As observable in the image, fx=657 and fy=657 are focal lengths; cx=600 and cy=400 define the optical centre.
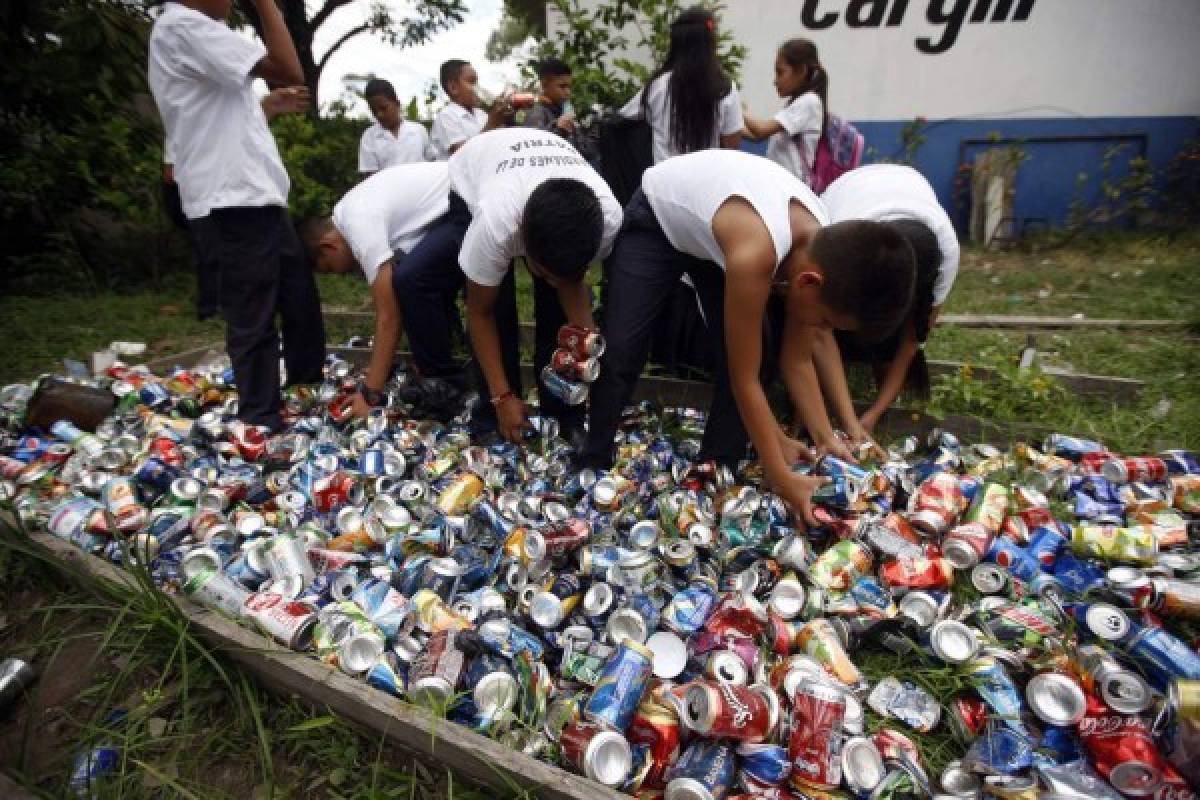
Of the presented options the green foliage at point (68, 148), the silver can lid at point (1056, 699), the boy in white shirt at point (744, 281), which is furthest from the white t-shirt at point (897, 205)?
the green foliage at point (68, 148)

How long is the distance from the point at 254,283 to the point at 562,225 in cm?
149

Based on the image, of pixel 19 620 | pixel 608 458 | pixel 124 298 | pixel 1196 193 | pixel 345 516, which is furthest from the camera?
pixel 1196 193

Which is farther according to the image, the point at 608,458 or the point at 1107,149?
the point at 1107,149

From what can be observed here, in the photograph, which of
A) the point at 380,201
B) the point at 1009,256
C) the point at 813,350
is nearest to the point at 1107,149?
the point at 1009,256

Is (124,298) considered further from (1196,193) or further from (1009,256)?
(1196,193)

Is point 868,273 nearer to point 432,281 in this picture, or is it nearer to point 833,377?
point 833,377

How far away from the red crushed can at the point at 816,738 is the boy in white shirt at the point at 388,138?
5.05m

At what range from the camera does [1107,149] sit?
676 centimetres

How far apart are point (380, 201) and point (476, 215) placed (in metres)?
0.85

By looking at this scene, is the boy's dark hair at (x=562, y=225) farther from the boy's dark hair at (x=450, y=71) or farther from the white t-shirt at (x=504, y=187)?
the boy's dark hair at (x=450, y=71)

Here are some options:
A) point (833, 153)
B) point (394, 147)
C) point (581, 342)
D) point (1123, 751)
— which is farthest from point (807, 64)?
point (394, 147)

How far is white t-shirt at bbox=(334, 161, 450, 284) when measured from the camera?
112 inches

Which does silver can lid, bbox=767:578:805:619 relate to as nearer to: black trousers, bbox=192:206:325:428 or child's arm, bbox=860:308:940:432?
child's arm, bbox=860:308:940:432

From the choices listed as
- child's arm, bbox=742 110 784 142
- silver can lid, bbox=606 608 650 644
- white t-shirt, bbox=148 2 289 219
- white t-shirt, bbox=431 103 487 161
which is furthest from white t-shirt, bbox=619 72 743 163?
silver can lid, bbox=606 608 650 644
